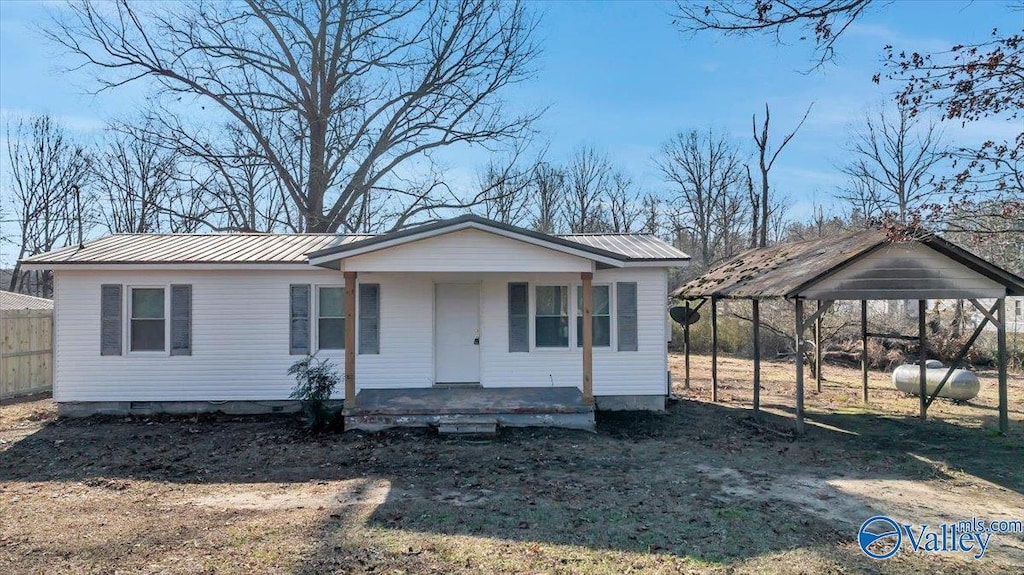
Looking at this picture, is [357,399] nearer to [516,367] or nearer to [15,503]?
[516,367]

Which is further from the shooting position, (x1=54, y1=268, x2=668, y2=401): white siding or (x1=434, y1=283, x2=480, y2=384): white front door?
(x1=434, y1=283, x2=480, y2=384): white front door

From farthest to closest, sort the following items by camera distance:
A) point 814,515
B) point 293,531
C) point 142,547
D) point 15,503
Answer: point 15,503
point 814,515
point 293,531
point 142,547

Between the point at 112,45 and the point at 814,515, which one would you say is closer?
the point at 814,515

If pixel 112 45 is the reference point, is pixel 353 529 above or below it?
below

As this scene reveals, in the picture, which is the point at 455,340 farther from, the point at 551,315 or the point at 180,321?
the point at 180,321

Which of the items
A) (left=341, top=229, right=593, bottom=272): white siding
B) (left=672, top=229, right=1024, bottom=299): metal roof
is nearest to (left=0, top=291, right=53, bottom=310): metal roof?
(left=341, top=229, right=593, bottom=272): white siding

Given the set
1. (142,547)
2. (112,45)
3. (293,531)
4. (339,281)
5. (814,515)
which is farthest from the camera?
(112,45)

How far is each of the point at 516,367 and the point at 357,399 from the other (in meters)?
2.86

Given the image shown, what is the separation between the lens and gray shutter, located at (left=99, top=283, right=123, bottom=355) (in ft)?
34.8

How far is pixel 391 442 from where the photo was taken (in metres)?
8.48

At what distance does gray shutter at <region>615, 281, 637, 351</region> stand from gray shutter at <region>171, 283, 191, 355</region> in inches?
300

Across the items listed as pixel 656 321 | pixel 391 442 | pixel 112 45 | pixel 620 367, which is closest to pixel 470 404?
pixel 391 442

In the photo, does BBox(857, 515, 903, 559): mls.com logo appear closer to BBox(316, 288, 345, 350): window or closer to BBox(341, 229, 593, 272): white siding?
BBox(341, 229, 593, 272): white siding

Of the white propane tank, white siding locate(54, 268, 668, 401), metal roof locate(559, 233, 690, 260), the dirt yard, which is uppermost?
metal roof locate(559, 233, 690, 260)
